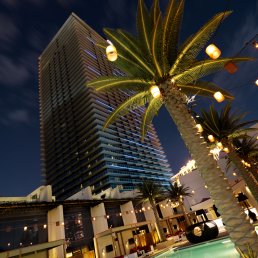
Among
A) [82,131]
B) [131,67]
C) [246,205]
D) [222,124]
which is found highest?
[82,131]

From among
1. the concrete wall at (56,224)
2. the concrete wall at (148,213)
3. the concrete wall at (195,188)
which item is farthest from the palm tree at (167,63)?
the concrete wall at (195,188)

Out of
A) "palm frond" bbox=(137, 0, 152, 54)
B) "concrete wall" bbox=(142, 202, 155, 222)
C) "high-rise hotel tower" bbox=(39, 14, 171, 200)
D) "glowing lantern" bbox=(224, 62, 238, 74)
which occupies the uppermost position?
"high-rise hotel tower" bbox=(39, 14, 171, 200)

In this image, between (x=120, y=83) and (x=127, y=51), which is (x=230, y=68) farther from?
(x=120, y=83)

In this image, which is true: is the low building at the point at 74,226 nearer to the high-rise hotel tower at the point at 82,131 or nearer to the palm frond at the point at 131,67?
the palm frond at the point at 131,67

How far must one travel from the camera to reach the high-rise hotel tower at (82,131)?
90688 mm

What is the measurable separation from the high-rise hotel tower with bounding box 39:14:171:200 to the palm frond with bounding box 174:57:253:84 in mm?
75745

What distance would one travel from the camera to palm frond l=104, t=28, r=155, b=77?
33.3 feet

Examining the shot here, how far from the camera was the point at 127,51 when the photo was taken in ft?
34.1

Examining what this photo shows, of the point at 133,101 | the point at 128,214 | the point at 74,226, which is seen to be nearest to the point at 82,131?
the point at 128,214

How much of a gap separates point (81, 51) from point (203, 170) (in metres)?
116

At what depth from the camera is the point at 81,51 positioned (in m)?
112

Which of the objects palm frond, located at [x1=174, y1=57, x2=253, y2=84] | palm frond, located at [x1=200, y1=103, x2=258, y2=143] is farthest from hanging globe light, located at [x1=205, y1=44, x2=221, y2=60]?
palm frond, located at [x1=200, y1=103, x2=258, y2=143]

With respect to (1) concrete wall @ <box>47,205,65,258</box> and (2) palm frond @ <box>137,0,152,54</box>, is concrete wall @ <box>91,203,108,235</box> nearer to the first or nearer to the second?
(1) concrete wall @ <box>47,205,65,258</box>

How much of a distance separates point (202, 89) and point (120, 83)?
15.2 ft
